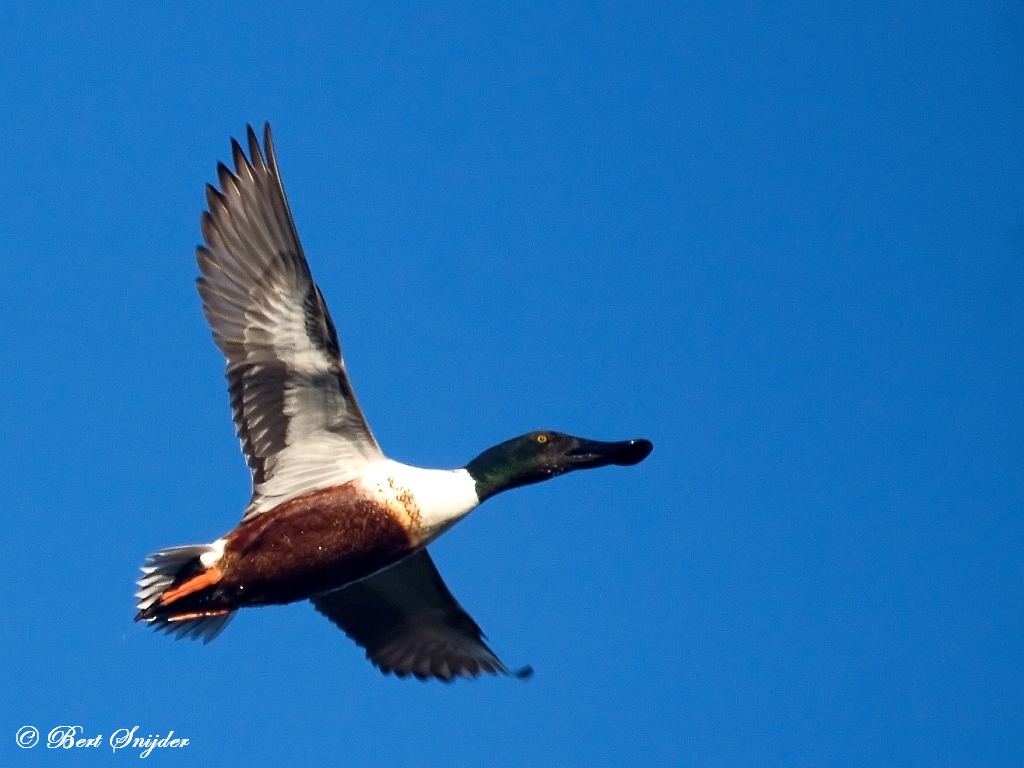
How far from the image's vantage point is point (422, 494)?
817 cm

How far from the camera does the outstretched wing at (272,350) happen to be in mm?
8102

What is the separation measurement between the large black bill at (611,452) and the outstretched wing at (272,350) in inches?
48.4

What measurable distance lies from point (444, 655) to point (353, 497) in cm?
167

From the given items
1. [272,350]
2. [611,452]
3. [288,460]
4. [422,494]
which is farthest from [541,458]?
[272,350]

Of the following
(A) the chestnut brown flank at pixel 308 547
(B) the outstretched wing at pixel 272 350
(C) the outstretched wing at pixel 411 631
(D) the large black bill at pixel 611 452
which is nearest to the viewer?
(A) the chestnut brown flank at pixel 308 547

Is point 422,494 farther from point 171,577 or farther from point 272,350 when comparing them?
point 171,577

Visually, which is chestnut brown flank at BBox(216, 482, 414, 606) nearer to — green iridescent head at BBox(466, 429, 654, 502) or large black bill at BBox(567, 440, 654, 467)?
green iridescent head at BBox(466, 429, 654, 502)

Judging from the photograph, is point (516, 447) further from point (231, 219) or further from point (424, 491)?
point (231, 219)

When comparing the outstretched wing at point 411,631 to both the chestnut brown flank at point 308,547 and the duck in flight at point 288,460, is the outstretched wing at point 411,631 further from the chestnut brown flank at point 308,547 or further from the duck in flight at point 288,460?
the chestnut brown flank at point 308,547

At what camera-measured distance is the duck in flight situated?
7977 mm

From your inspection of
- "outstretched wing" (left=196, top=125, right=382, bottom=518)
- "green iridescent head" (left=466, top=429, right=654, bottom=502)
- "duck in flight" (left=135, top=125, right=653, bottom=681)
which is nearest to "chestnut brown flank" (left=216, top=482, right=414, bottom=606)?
"duck in flight" (left=135, top=125, right=653, bottom=681)

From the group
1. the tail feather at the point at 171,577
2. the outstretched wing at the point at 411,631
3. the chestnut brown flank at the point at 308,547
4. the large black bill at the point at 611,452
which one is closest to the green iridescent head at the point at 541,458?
Result: the large black bill at the point at 611,452

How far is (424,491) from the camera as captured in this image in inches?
322

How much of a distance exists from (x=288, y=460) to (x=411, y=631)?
1.66 m
